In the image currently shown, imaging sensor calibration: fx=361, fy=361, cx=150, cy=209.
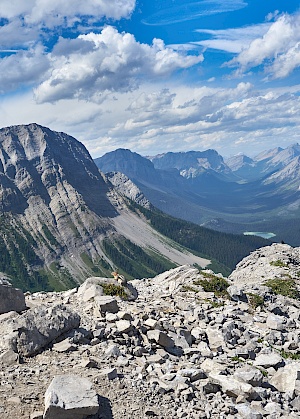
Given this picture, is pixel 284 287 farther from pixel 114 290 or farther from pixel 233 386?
pixel 233 386

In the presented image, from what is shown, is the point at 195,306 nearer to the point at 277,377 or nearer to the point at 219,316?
the point at 219,316

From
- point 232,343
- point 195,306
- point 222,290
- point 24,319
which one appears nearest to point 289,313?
point 222,290

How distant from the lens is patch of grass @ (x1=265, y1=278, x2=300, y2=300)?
46.4m

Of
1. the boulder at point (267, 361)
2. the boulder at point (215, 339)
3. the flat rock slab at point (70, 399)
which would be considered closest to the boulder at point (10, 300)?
the flat rock slab at point (70, 399)

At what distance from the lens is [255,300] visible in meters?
A: 39.8

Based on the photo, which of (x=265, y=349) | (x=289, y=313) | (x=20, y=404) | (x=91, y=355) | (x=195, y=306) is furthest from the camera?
(x=289, y=313)

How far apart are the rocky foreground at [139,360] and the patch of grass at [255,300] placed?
5468 mm

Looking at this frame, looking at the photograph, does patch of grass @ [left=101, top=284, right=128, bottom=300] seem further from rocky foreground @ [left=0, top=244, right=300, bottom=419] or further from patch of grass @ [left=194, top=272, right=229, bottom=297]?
patch of grass @ [left=194, top=272, right=229, bottom=297]

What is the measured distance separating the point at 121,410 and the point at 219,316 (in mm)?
16221

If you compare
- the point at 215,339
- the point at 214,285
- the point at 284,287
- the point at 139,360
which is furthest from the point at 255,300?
the point at 139,360

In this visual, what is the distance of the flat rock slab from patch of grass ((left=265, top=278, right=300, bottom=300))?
3633 cm

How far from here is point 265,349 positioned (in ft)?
79.3

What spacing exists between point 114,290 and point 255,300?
662 inches

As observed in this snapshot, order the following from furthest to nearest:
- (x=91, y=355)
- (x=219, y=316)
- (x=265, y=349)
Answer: (x=219, y=316), (x=265, y=349), (x=91, y=355)
